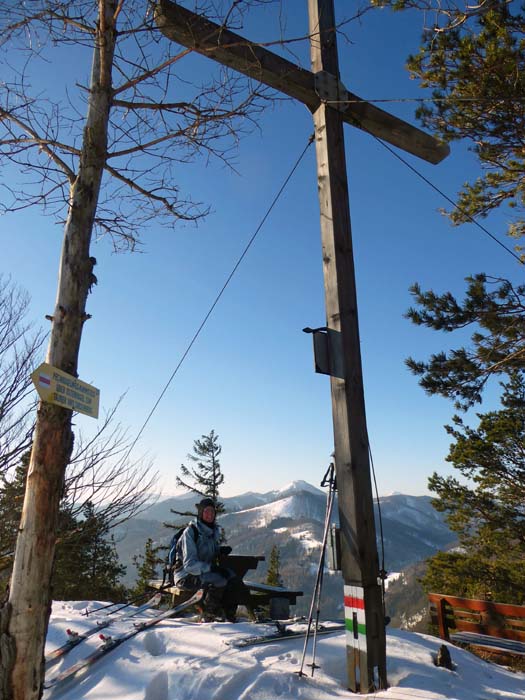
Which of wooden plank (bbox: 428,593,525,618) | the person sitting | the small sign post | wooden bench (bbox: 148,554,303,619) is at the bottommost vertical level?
wooden plank (bbox: 428,593,525,618)

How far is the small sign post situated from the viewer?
3.24 meters

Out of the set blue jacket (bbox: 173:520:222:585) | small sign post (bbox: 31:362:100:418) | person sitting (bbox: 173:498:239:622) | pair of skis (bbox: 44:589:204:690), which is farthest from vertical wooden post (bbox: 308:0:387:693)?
blue jacket (bbox: 173:520:222:585)

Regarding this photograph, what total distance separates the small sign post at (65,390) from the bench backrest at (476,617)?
566 centimetres

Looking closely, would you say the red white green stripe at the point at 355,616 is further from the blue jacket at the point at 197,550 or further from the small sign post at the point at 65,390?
the blue jacket at the point at 197,550

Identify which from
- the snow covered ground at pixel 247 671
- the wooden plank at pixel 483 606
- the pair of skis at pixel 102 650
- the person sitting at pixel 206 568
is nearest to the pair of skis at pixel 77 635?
the snow covered ground at pixel 247 671

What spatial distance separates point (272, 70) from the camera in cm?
452

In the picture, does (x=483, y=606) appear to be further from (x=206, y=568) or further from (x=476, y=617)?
(x=206, y=568)

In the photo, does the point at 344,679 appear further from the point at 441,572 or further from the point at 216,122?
the point at 441,572

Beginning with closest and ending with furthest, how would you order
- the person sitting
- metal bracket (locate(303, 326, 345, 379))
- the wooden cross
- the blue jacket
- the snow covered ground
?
the snow covered ground
the wooden cross
metal bracket (locate(303, 326, 345, 379))
the person sitting
the blue jacket

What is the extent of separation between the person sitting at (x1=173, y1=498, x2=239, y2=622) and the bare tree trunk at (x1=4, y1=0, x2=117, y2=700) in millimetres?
2913

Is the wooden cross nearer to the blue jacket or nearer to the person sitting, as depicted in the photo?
the person sitting

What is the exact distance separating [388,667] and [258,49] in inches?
211

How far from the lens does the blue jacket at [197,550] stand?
20.1ft

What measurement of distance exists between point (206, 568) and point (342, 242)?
4.31 metres
